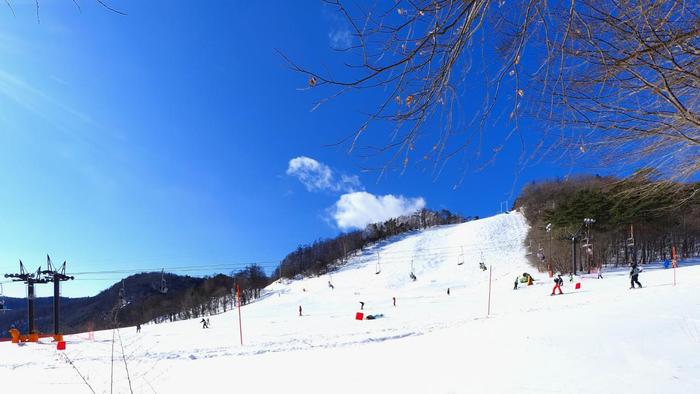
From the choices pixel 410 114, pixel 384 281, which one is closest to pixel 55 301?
pixel 410 114

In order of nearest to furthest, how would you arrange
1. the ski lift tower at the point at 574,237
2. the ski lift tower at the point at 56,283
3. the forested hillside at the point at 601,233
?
the ski lift tower at the point at 56,283, the ski lift tower at the point at 574,237, the forested hillside at the point at 601,233

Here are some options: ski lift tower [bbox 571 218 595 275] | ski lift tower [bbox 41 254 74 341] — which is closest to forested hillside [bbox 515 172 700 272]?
ski lift tower [bbox 571 218 595 275]

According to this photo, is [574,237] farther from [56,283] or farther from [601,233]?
[56,283]

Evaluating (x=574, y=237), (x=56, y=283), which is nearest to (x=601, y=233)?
(x=574, y=237)

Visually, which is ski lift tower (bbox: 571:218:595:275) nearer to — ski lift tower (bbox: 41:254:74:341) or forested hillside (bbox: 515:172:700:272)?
forested hillside (bbox: 515:172:700:272)

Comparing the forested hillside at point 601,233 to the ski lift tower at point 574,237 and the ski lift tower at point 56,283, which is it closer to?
the ski lift tower at point 574,237

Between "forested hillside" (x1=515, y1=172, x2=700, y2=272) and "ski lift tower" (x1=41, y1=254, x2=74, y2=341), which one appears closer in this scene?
"ski lift tower" (x1=41, y1=254, x2=74, y2=341)

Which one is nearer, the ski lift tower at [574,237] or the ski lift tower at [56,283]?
the ski lift tower at [56,283]

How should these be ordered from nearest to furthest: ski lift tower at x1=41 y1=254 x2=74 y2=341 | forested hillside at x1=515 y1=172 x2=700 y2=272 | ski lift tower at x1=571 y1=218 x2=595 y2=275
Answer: ski lift tower at x1=41 y1=254 x2=74 y2=341 < ski lift tower at x1=571 y1=218 x2=595 y2=275 < forested hillside at x1=515 y1=172 x2=700 y2=272

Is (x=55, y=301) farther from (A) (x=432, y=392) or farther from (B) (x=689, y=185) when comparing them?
(B) (x=689, y=185)

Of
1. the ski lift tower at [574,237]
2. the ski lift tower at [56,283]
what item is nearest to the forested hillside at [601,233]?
the ski lift tower at [574,237]

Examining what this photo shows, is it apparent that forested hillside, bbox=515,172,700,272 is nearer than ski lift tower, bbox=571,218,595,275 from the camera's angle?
No

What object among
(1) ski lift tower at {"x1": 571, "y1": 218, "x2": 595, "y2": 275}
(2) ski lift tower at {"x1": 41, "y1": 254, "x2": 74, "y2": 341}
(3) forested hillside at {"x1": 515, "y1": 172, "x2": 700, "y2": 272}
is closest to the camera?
(2) ski lift tower at {"x1": 41, "y1": 254, "x2": 74, "y2": 341}

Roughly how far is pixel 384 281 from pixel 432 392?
62669mm
